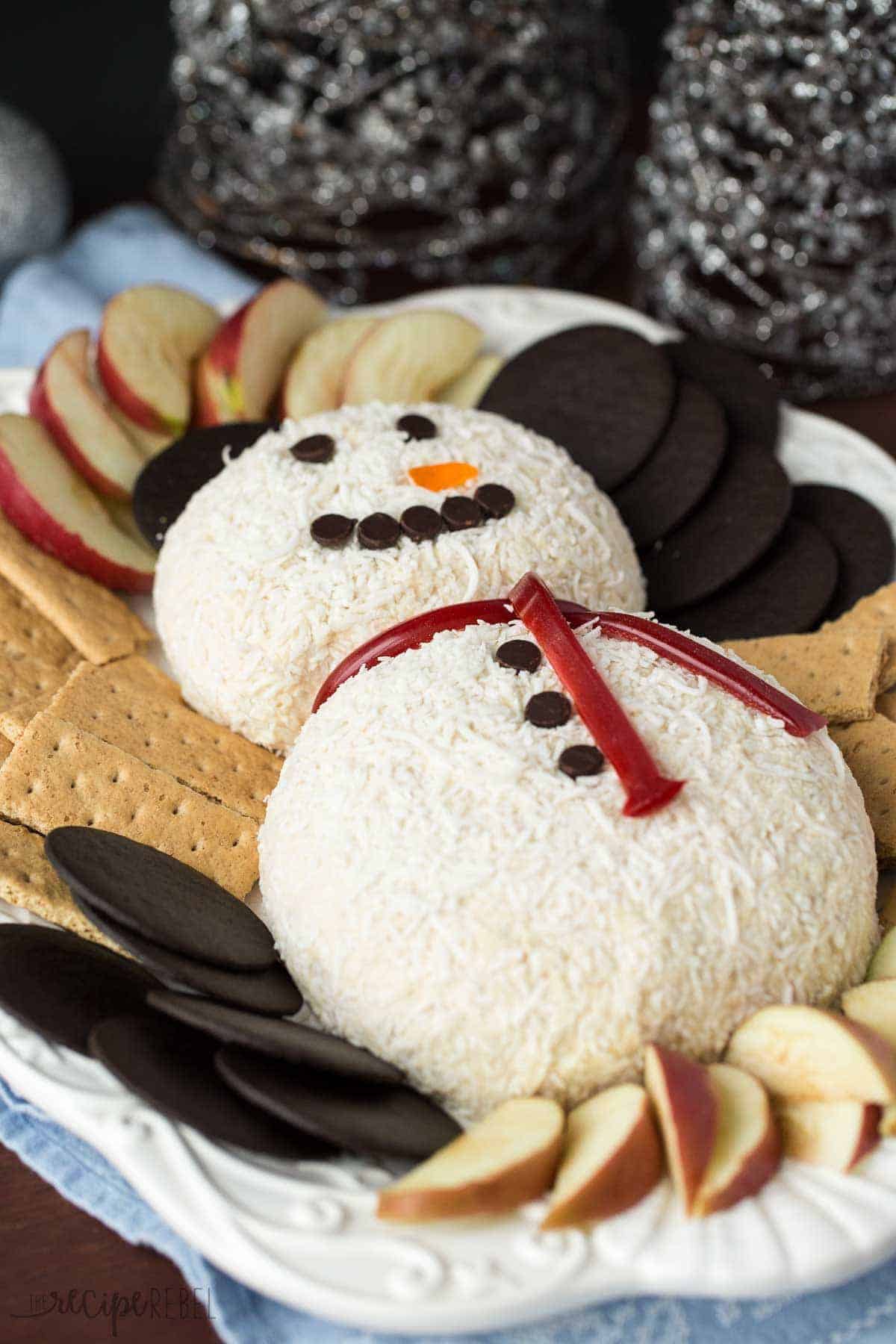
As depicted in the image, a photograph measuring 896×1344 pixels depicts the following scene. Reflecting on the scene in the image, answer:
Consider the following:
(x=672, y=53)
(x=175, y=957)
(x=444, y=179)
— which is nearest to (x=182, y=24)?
(x=444, y=179)

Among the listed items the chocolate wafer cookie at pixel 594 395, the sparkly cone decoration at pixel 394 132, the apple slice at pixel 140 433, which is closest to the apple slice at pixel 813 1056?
the chocolate wafer cookie at pixel 594 395

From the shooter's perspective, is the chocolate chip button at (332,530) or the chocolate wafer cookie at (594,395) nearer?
the chocolate chip button at (332,530)

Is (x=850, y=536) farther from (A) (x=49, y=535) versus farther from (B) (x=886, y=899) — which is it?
(A) (x=49, y=535)

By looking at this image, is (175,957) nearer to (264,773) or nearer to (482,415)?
(264,773)

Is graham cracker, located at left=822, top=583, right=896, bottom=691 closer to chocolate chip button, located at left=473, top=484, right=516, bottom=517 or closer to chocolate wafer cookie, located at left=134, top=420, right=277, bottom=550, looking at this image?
chocolate chip button, located at left=473, top=484, right=516, bottom=517

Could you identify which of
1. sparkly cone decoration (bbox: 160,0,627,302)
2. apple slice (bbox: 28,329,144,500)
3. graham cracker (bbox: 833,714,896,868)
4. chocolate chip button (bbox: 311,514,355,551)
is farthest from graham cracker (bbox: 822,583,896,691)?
sparkly cone decoration (bbox: 160,0,627,302)

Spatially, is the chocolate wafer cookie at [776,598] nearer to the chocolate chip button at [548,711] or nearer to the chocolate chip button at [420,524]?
the chocolate chip button at [420,524]
